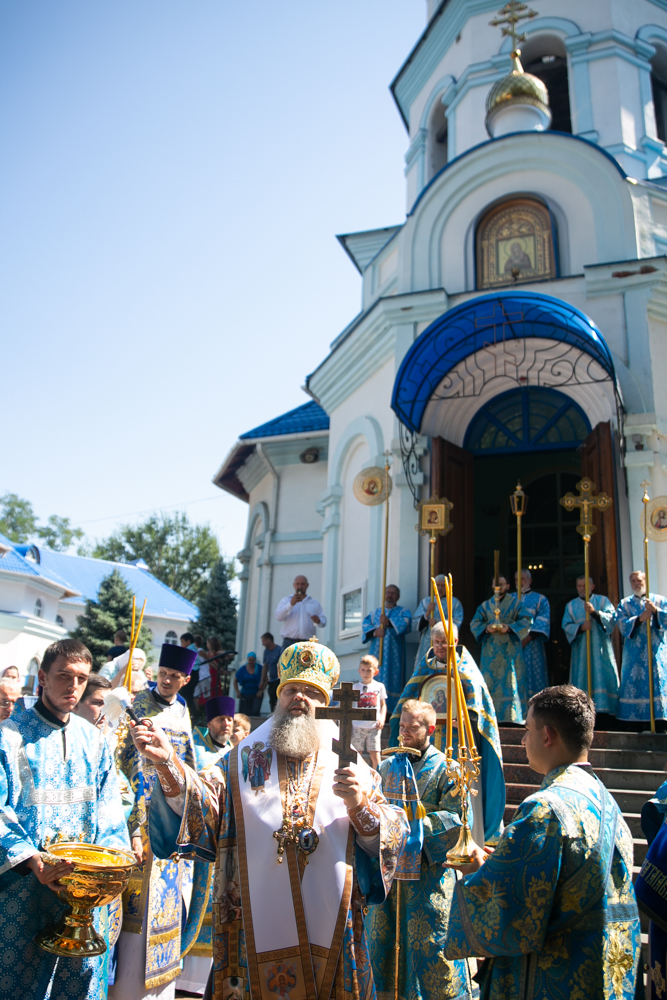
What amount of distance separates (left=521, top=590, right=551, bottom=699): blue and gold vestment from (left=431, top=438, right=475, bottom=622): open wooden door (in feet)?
4.66

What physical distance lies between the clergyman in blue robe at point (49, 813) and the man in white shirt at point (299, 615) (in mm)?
6291

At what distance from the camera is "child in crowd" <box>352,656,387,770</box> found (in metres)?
6.09

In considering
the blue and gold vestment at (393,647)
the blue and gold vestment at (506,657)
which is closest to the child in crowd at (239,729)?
the blue and gold vestment at (506,657)

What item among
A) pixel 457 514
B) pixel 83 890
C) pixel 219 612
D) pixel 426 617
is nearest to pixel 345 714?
pixel 83 890

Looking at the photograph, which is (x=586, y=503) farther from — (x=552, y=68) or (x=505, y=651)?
(x=552, y=68)

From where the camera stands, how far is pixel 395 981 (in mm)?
3967

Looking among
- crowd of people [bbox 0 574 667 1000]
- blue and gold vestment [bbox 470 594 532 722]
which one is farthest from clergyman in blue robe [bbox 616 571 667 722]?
crowd of people [bbox 0 574 667 1000]

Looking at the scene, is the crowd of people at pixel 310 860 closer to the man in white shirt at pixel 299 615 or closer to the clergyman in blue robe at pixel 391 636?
the clergyman in blue robe at pixel 391 636

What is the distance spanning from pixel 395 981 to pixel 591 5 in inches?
575

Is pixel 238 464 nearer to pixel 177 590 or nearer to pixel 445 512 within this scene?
pixel 445 512

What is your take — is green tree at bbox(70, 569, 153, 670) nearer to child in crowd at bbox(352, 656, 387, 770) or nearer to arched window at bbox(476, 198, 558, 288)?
arched window at bbox(476, 198, 558, 288)

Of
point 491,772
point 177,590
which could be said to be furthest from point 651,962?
point 177,590

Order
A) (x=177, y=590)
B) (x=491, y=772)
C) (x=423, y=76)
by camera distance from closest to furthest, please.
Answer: (x=491, y=772), (x=423, y=76), (x=177, y=590)

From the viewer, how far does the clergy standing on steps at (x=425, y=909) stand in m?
3.87
